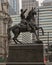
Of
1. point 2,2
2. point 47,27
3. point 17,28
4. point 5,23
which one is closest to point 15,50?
point 17,28

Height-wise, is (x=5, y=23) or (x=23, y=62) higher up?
(x=23, y=62)

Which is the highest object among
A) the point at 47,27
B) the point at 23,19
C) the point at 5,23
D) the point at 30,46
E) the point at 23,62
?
the point at 23,19

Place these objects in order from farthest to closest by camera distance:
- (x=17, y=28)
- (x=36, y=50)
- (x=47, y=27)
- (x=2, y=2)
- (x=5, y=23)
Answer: (x=47, y=27)
(x=2, y=2)
(x=5, y=23)
(x=17, y=28)
(x=36, y=50)

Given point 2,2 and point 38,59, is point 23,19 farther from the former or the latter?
point 2,2

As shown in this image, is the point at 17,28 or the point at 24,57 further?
the point at 17,28

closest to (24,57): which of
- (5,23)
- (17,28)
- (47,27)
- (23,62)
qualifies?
(23,62)

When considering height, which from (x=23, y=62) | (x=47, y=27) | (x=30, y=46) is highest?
(x=30, y=46)

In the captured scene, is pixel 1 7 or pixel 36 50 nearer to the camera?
pixel 36 50

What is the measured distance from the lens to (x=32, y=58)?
18.3m

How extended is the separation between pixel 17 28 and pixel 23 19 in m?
0.87

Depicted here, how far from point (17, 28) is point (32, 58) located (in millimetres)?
2840

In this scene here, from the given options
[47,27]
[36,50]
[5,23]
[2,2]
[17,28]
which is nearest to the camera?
[36,50]

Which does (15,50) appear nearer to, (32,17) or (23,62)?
(23,62)

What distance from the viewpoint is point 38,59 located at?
59.7ft
